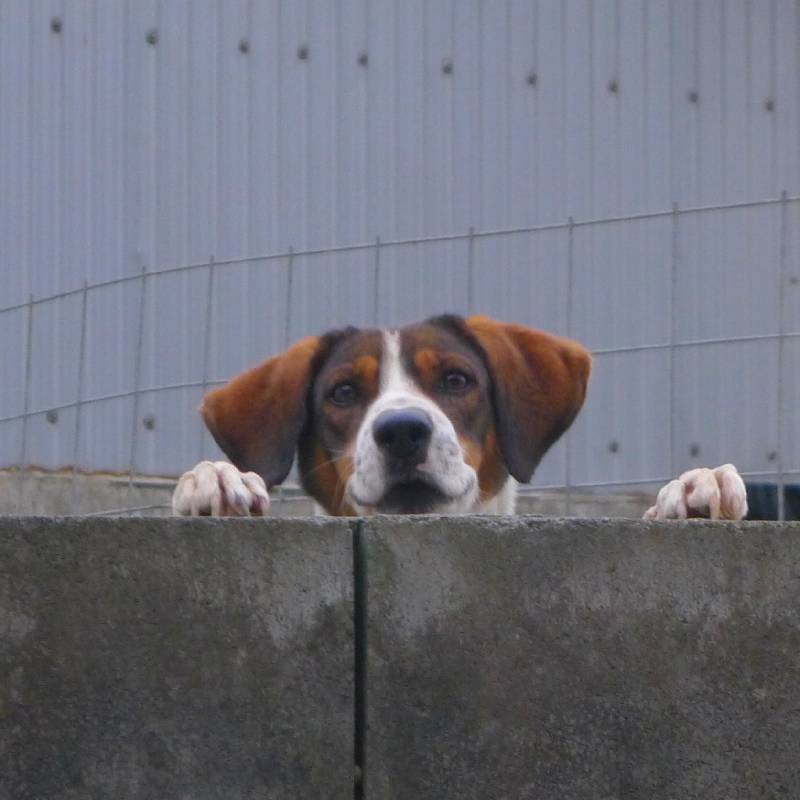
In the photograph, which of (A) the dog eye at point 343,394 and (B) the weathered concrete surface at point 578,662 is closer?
(B) the weathered concrete surface at point 578,662

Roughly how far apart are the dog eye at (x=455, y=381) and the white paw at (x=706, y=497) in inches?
24.5

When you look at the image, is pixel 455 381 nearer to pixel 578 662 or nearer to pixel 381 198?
pixel 578 662

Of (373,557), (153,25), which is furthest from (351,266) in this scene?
(373,557)

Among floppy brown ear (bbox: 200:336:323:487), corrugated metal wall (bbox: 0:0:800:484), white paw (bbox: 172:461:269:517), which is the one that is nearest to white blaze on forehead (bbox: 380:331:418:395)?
floppy brown ear (bbox: 200:336:323:487)

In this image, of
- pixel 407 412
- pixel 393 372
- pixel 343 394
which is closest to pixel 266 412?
pixel 343 394

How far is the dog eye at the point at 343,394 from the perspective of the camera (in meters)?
4.14

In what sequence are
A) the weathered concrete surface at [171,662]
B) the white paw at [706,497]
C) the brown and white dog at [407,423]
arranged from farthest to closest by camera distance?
1. the brown and white dog at [407,423]
2. the white paw at [706,497]
3. the weathered concrete surface at [171,662]

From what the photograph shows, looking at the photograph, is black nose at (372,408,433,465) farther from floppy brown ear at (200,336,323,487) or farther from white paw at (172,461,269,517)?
floppy brown ear at (200,336,323,487)

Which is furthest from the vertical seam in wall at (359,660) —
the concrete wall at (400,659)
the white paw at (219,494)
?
the white paw at (219,494)

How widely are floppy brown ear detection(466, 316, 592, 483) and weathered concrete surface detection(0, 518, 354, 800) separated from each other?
1.65 meters

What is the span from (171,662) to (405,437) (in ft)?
4.38

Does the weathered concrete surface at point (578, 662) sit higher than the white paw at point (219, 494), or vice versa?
the white paw at point (219, 494)

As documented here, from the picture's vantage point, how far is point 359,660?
8.62 feet

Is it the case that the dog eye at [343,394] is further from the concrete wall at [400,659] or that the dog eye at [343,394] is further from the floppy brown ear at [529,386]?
the concrete wall at [400,659]
